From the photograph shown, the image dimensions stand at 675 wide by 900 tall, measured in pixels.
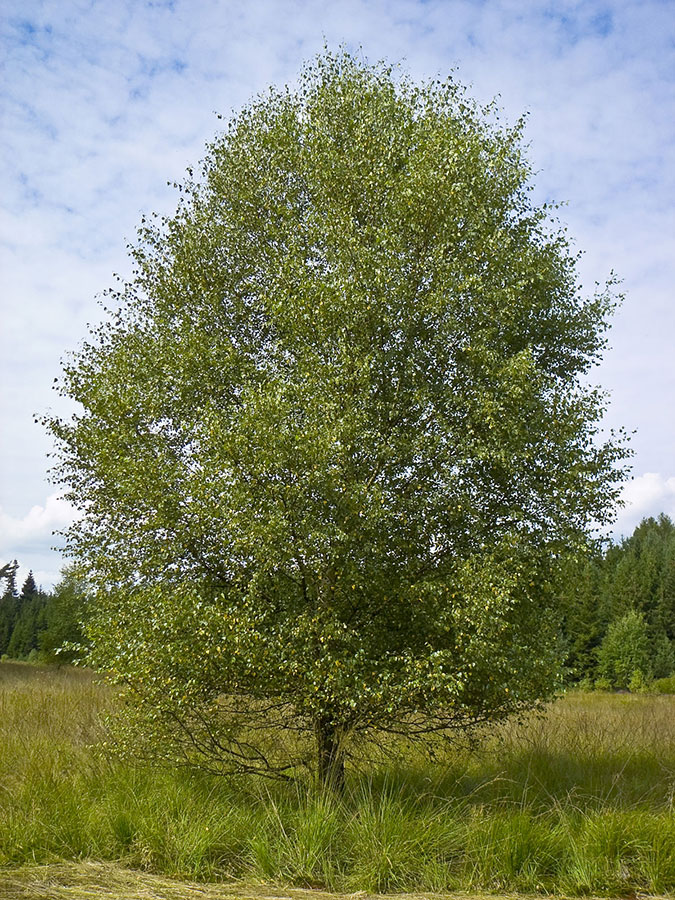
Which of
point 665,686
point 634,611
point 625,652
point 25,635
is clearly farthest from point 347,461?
point 25,635

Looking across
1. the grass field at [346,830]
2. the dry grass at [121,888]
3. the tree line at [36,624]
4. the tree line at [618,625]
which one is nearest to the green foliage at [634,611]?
the tree line at [618,625]

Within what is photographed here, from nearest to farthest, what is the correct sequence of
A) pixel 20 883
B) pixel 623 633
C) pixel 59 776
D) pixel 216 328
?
pixel 20 883 → pixel 59 776 → pixel 216 328 → pixel 623 633

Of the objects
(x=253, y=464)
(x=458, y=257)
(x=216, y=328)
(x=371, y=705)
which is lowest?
(x=371, y=705)

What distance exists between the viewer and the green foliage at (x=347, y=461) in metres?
8.13

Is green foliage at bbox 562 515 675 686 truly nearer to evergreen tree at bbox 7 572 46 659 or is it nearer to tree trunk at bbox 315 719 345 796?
tree trunk at bbox 315 719 345 796

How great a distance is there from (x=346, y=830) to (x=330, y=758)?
1.65 meters

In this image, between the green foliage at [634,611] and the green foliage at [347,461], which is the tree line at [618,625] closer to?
the green foliage at [634,611]

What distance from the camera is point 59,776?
885 cm

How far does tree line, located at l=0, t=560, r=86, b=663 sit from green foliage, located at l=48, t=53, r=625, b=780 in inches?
469

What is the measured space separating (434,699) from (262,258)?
23.3 ft

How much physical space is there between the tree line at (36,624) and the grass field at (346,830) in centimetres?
1228

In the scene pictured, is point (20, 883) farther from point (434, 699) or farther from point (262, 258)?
point (262, 258)

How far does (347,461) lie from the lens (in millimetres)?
8641

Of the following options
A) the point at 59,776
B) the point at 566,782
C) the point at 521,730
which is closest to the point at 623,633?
the point at 521,730
